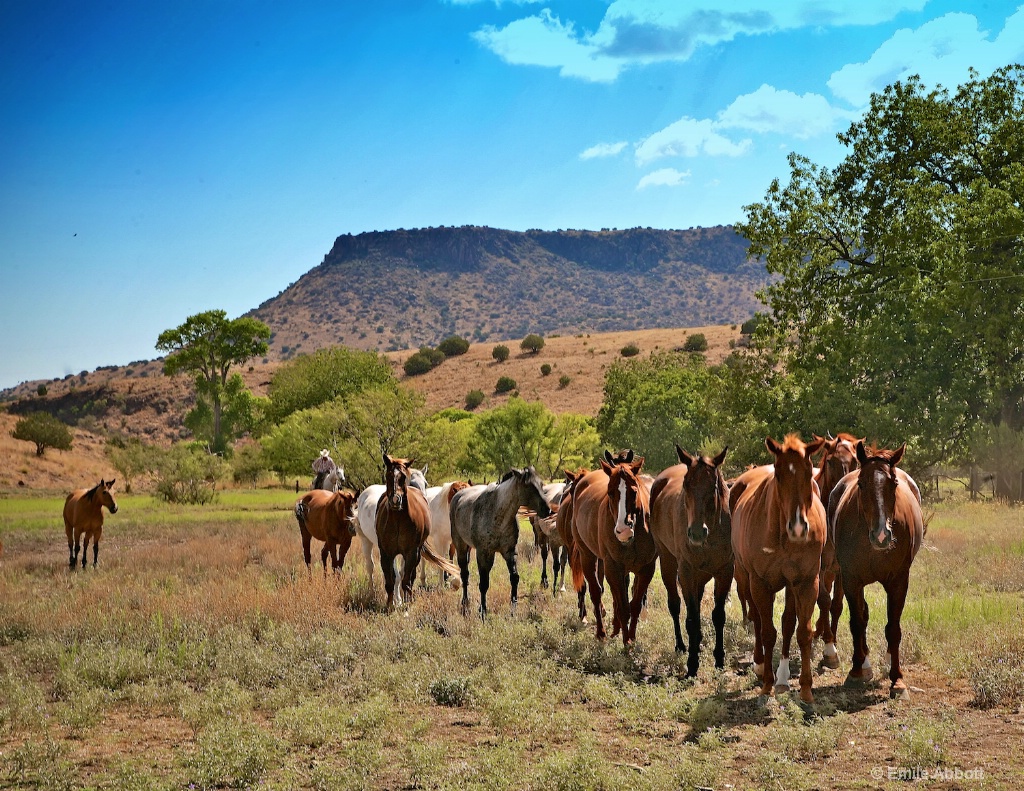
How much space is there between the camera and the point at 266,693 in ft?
27.7

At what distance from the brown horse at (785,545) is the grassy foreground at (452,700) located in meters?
0.49

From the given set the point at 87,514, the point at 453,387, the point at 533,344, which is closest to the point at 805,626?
the point at 87,514

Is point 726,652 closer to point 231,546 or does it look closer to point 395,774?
point 395,774

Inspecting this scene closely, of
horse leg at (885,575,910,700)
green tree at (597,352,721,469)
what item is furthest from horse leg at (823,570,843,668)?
green tree at (597,352,721,469)

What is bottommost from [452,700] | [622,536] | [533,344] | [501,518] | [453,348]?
[452,700]

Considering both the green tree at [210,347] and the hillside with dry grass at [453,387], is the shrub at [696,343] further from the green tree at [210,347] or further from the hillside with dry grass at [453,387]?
the green tree at [210,347]

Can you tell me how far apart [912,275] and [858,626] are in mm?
22462

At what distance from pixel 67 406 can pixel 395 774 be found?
114 metres

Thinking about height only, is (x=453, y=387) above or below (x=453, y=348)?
below

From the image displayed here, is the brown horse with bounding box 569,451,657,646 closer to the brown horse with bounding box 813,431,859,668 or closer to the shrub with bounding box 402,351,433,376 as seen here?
the brown horse with bounding box 813,431,859,668

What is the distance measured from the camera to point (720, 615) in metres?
8.80

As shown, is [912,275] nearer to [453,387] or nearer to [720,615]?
[720,615]

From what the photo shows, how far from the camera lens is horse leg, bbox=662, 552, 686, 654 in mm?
9656

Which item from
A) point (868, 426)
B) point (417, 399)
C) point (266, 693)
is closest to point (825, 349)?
point (868, 426)
